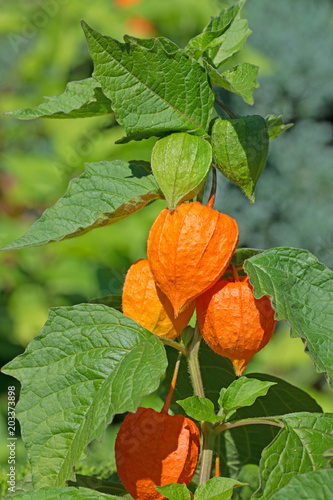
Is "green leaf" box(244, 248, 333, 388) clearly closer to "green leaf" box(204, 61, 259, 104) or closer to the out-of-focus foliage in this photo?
"green leaf" box(204, 61, 259, 104)

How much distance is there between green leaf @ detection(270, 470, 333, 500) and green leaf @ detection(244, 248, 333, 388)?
8 cm

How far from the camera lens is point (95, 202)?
576 millimetres

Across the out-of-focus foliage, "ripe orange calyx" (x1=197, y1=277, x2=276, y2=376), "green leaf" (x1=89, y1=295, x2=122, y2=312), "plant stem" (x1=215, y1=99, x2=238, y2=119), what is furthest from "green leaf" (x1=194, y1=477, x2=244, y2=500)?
the out-of-focus foliage

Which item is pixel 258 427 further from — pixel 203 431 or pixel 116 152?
pixel 116 152

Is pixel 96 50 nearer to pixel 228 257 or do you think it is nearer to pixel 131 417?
pixel 228 257

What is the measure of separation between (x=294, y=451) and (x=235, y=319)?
0.12 meters

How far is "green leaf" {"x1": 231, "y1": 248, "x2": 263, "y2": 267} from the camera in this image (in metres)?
0.59

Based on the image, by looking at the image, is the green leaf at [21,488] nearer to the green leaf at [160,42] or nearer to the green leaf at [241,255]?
the green leaf at [241,255]

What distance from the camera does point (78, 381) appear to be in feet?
1.70

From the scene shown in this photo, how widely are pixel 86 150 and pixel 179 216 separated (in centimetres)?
138

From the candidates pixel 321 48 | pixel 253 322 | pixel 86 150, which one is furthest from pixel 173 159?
pixel 321 48

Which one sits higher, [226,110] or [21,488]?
[226,110]

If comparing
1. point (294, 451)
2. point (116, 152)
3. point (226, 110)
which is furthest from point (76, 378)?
point (116, 152)

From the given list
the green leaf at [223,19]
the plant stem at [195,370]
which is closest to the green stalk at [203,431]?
the plant stem at [195,370]
